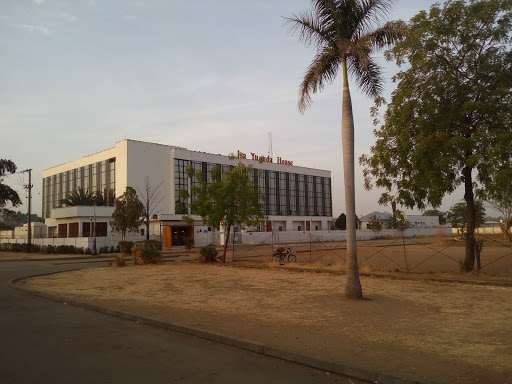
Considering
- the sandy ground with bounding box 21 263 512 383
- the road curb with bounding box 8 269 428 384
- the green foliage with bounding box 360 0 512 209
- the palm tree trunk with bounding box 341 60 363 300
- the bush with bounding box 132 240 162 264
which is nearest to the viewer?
the road curb with bounding box 8 269 428 384

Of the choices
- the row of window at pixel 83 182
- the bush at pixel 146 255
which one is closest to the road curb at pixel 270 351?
the bush at pixel 146 255

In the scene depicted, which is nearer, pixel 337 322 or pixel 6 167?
pixel 337 322

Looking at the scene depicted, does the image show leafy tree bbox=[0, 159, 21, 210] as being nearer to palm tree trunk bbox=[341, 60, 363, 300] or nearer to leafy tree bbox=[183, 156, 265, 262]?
leafy tree bbox=[183, 156, 265, 262]

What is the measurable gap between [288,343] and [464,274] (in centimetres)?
1162

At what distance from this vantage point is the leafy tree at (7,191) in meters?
54.6

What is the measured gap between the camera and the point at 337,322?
9.38 metres

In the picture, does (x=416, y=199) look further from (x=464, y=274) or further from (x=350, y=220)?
(x=350, y=220)

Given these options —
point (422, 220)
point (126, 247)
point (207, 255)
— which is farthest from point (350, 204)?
point (422, 220)

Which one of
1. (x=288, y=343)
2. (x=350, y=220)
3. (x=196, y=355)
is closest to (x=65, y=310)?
(x=196, y=355)

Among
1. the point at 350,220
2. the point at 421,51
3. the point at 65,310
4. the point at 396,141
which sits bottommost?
the point at 65,310

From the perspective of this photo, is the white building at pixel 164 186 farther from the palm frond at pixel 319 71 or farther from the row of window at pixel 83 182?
the palm frond at pixel 319 71

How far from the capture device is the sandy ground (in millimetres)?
6619

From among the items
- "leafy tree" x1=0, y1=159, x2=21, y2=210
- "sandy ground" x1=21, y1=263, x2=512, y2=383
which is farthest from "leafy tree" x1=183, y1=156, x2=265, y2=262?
"leafy tree" x1=0, y1=159, x2=21, y2=210

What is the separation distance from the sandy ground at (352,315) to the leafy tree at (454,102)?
421 centimetres
